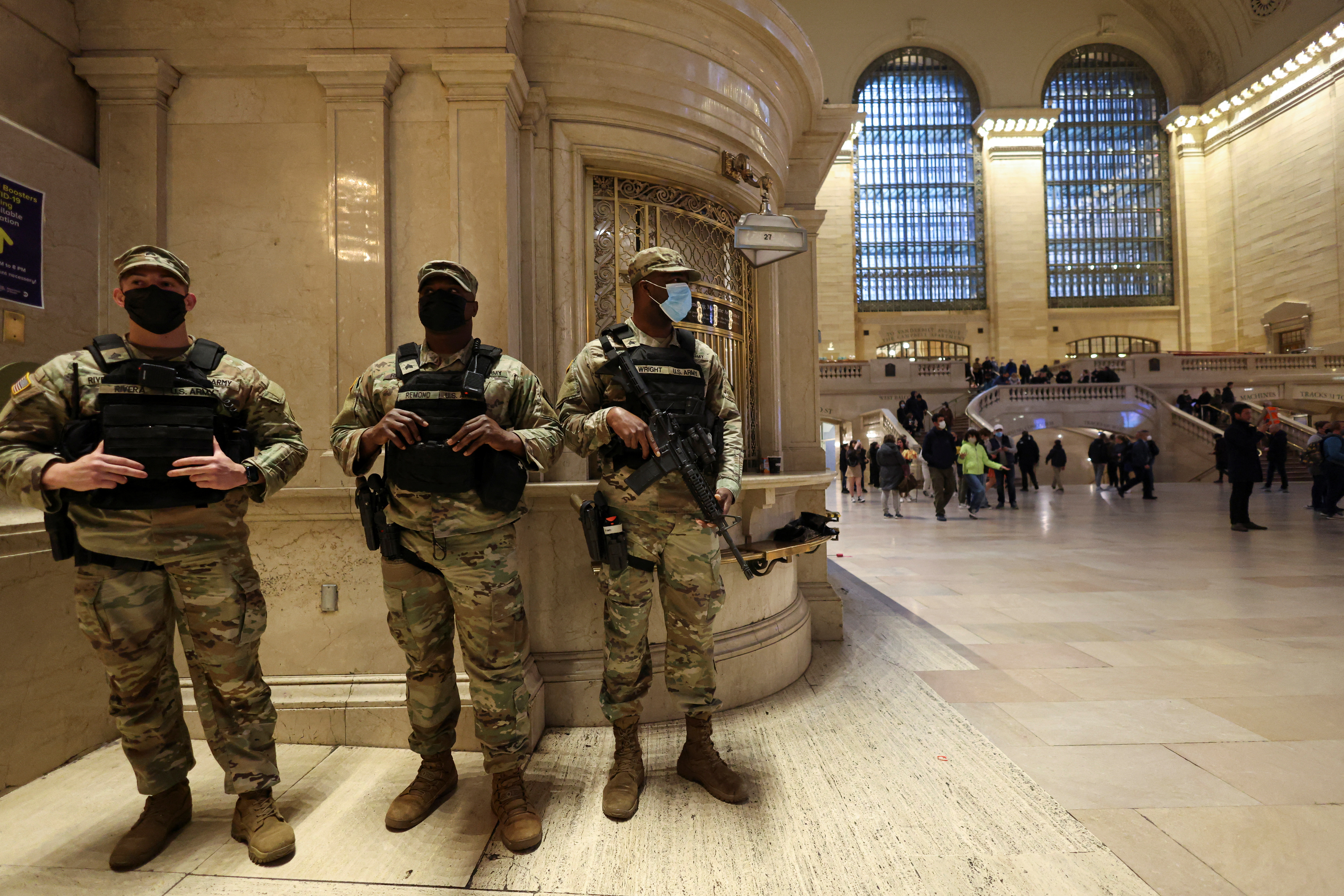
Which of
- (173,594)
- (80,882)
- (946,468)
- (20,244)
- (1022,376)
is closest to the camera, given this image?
(80,882)

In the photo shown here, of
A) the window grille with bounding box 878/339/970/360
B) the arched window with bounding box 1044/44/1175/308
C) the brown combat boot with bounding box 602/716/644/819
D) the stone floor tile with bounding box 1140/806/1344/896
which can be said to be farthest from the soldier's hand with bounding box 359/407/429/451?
the arched window with bounding box 1044/44/1175/308

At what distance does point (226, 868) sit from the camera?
2248 millimetres

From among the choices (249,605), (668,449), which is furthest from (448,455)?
(249,605)

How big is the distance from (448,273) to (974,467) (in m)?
12.0

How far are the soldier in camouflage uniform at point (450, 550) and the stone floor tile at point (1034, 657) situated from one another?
3.17 meters

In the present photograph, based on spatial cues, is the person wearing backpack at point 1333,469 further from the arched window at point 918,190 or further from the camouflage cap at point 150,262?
the arched window at point 918,190

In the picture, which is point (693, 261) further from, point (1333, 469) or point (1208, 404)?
point (1208, 404)

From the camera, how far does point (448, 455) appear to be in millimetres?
2357

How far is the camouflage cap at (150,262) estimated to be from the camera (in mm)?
2248

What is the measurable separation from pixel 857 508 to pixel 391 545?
1369 centimetres

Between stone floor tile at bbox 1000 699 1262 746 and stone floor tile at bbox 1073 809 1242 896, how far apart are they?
66 cm

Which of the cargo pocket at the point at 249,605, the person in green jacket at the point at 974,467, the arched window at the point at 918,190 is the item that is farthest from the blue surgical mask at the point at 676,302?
the arched window at the point at 918,190

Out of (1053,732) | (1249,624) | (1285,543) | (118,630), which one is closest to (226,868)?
(118,630)

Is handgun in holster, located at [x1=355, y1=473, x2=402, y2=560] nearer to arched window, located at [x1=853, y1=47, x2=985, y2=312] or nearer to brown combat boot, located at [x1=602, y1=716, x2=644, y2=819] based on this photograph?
brown combat boot, located at [x1=602, y1=716, x2=644, y2=819]
